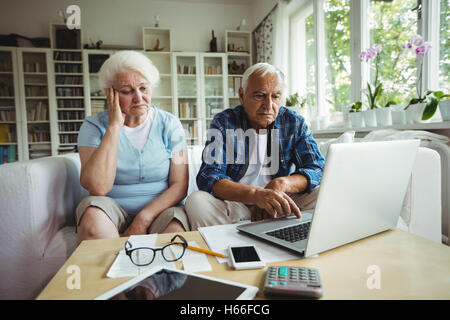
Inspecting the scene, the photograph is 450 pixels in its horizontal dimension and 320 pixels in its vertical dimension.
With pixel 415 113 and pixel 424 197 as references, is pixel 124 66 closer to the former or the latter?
pixel 424 197

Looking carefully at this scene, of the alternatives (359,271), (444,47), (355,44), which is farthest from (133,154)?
(355,44)

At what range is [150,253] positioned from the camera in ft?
2.16

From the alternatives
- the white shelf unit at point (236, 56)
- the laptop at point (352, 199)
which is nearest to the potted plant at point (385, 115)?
the laptop at point (352, 199)

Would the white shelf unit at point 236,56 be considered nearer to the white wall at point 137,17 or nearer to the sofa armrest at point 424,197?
the white wall at point 137,17

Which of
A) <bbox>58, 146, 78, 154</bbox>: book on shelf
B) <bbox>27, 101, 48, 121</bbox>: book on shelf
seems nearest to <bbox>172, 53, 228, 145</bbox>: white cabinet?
<bbox>58, 146, 78, 154</bbox>: book on shelf

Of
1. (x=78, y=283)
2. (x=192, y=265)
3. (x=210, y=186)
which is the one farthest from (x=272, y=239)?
(x=210, y=186)

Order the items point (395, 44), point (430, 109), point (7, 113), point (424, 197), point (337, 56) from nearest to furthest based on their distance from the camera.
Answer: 1. point (424, 197)
2. point (430, 109)
3. point (395, 44)
4. point (337, 56)
5. point (7, 113)

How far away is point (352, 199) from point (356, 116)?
64.7 inches

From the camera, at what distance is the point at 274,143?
1.37 m

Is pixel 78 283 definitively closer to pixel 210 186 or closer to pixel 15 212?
pixel 210 186

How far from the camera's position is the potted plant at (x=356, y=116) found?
2054 mm

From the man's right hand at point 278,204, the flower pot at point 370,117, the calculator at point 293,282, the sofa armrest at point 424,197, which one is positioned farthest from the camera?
the flower pot at point 370,117

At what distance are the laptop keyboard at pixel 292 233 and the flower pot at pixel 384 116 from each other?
53.5 inches

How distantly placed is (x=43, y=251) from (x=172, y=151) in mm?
647
